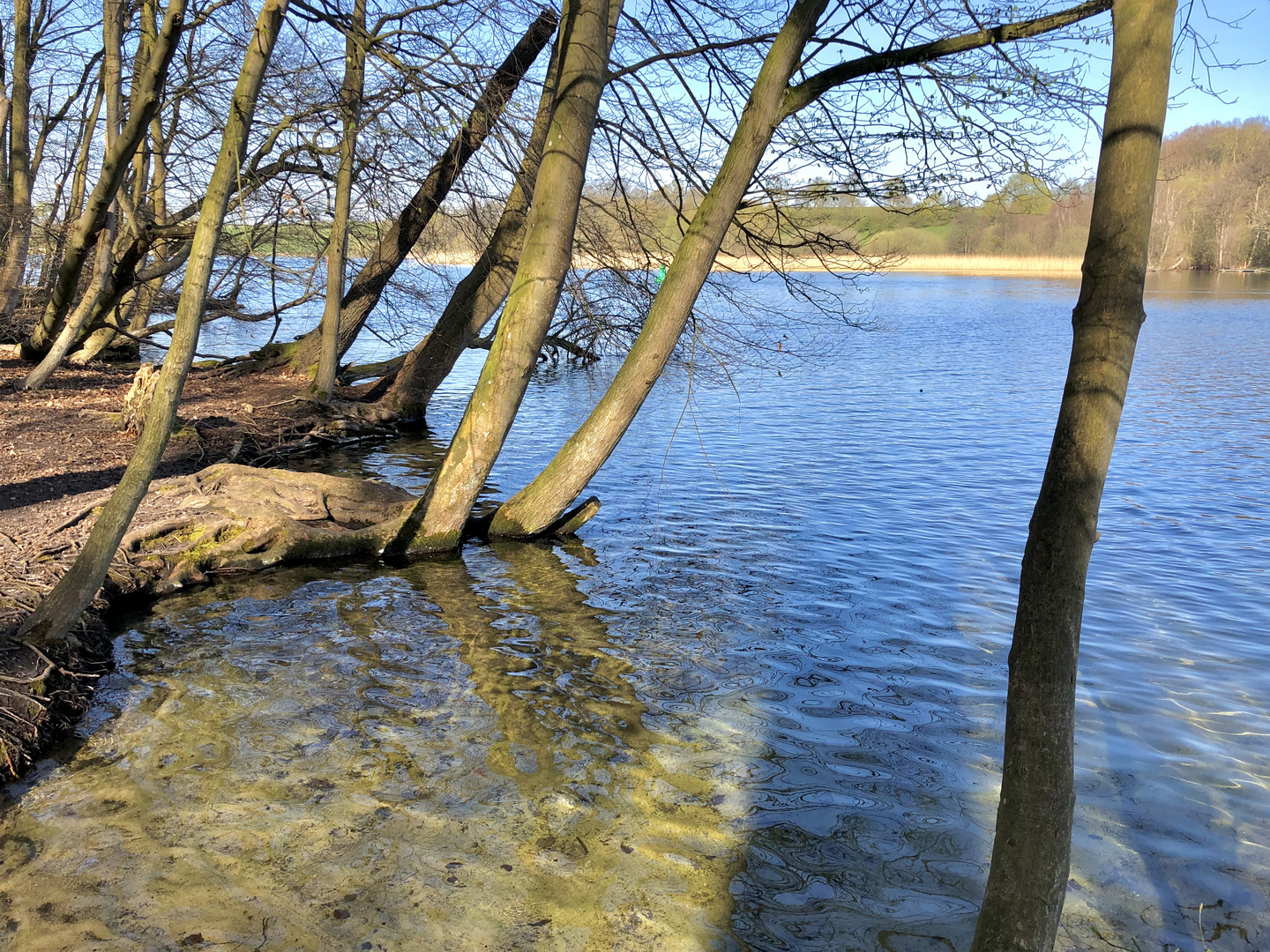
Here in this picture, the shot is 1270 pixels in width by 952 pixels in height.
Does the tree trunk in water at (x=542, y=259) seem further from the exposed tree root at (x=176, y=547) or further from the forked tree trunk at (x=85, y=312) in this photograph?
the forked tree trunk at (x=85, y=312)

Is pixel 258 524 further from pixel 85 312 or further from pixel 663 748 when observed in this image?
pixel 85 312

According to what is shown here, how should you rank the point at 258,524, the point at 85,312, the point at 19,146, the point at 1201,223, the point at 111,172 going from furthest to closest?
the point at 1201,223, the point at 19,146, the point at 85,312, the point at 111,172, the point at 258,524

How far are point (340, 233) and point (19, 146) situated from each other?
6.53 meters

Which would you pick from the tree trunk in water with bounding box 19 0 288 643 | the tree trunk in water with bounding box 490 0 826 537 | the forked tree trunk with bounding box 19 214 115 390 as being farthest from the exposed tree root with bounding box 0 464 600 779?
the forked tree trunk with bounding box 19 214 115 390

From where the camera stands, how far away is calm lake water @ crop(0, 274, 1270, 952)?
328cm

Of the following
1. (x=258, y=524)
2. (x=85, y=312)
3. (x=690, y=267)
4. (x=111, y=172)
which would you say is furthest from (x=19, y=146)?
(x=690, y=267)

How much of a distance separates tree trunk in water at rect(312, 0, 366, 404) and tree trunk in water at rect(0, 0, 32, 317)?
4862 millimetres

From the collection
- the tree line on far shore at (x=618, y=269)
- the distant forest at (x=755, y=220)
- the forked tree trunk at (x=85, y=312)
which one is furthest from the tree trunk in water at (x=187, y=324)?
the forked tree trunk at (x=85, y=312)

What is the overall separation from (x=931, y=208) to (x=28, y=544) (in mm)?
7172

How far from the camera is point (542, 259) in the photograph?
22.6 feet

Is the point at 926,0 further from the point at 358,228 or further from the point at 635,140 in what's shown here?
the point at 358,228

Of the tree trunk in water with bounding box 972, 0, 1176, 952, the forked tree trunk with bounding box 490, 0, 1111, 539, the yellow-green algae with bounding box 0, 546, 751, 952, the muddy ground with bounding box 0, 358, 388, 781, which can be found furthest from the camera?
the forked tree trunk with bounding box 490, 0, 1111, 539

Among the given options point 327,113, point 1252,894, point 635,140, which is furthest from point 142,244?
point 1252,894

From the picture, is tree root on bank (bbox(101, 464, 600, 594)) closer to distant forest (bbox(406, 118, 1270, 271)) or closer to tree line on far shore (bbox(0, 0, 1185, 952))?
tree line on far shore (bbox(0, 0, 1185, 952))
